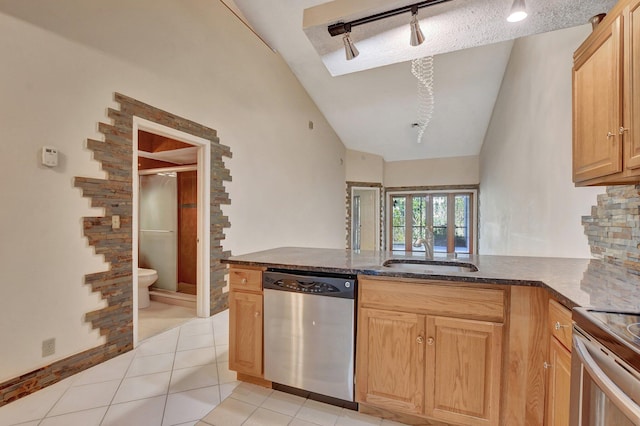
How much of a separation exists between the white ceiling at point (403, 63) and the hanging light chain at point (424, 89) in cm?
10

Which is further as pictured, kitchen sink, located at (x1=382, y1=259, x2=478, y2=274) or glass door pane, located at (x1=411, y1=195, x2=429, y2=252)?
glass door pane, located at (x1=411, y1=195, x2=429, y2=252)

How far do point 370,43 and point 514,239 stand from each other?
113 inches

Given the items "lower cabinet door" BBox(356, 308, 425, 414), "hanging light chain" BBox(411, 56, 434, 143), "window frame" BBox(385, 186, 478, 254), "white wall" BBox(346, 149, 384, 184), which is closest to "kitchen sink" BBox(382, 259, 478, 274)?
"lower cabinet door" BBox(356, 308, 425, 414)

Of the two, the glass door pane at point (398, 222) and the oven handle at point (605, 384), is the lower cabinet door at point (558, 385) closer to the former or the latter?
the oven handle at point (605, 384)

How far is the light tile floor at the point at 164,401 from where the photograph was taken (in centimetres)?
163

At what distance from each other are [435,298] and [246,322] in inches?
48.3

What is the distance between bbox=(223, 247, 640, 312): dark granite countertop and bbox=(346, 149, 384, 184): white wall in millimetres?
4829

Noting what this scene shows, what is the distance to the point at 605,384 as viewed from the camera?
0.79 meters

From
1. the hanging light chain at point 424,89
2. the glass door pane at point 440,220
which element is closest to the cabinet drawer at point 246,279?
the hanging light chain at point 424,89

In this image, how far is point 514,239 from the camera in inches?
138

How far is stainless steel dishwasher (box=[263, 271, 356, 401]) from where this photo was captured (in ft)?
5.51

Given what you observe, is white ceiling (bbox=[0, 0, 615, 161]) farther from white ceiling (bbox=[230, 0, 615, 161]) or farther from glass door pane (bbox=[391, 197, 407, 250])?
glass door pane (bbox=[391, 197, 407, 250])

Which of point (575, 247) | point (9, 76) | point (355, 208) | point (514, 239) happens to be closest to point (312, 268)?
point (575, 247)

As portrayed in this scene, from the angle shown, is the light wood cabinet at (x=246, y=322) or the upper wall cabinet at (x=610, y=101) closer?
the upper wall cabinet at (x=610, y=101)
